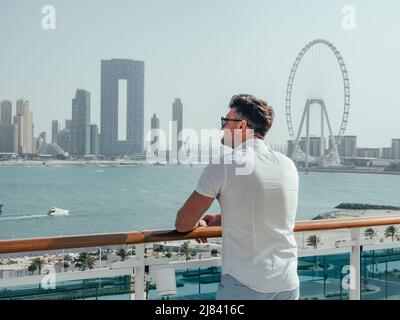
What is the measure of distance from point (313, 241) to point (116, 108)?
4386 cm

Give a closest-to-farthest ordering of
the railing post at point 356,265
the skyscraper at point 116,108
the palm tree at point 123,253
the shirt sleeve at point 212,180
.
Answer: the shirt sleeve at point 212,180 → the palm tree at point 123,253 → the railing post at point 356,265 → the skyscraper at point 116,108

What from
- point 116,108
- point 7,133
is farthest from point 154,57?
point 7,133

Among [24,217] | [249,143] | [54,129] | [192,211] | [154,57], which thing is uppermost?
[154,57]

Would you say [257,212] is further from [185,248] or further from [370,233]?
[370,233]

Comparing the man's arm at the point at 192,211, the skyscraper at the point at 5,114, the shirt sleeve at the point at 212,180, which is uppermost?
the skyscraper at the point at 5,114

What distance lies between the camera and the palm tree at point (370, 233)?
98.5 inches

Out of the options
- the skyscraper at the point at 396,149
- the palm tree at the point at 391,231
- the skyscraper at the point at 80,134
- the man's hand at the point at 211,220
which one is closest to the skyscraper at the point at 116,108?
the skyscraper at the point at 80,134

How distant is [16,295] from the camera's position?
1.85 metres

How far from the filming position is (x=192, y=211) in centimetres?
170

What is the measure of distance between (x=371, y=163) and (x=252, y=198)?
53.8 meters

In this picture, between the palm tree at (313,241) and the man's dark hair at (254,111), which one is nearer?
the man's dark hair at (254,111)

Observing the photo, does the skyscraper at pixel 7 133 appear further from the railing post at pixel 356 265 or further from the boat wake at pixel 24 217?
the railing post at pixel 356 265
